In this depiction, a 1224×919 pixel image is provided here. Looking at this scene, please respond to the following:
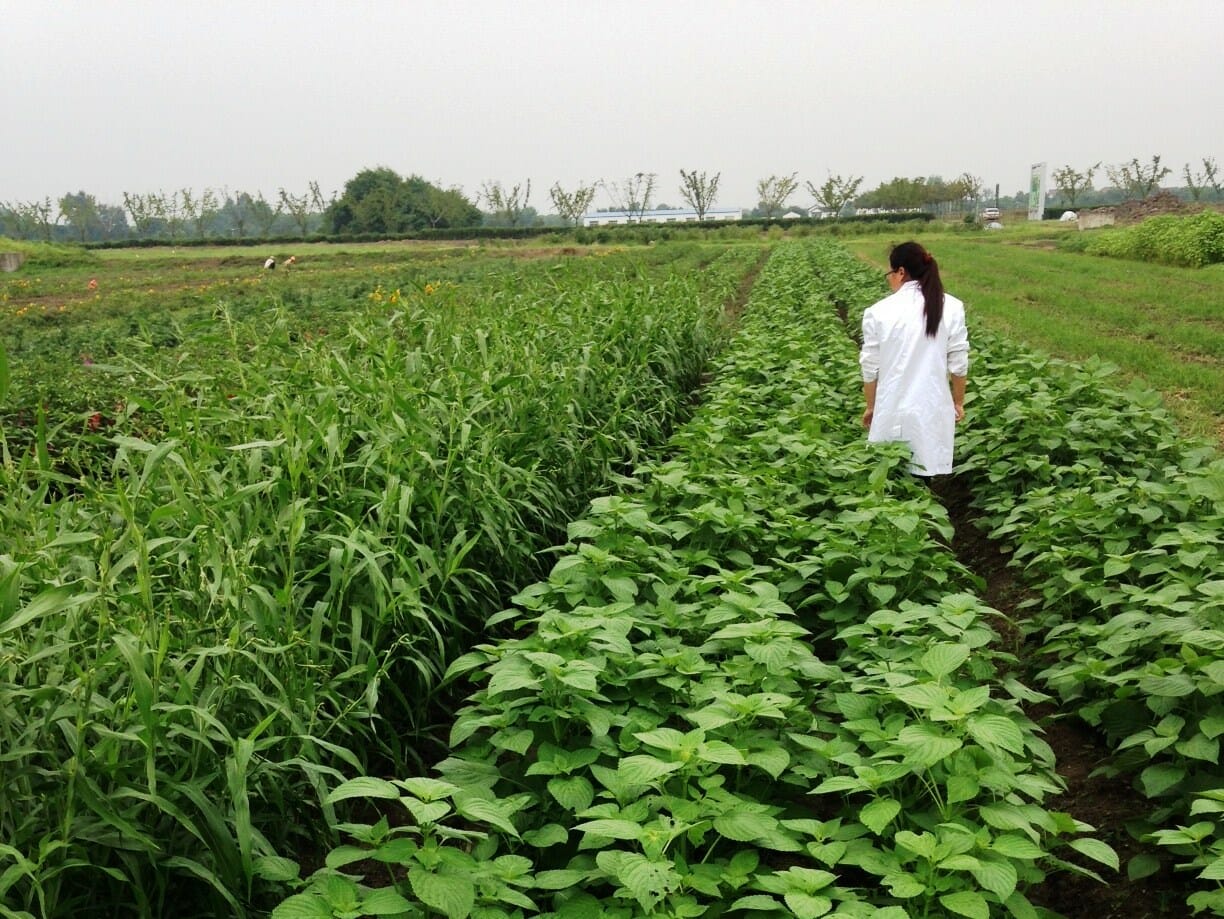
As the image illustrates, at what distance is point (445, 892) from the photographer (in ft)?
5.73

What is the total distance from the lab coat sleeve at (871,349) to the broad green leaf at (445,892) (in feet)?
12.7

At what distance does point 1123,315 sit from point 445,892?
14.3m

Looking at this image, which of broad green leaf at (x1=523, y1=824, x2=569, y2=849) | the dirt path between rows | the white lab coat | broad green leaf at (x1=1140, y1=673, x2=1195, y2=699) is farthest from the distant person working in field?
broad green leaf at (x1=523, y1=824, x2=569, y2=849)

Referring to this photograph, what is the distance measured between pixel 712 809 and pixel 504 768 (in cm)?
62

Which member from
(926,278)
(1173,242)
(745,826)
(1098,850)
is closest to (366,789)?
(745,826)

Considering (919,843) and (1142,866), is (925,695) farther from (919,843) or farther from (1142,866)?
(1142,866)

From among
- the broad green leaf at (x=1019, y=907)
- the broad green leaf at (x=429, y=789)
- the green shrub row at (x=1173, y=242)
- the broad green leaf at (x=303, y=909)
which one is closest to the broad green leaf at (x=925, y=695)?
the broad green leaf at (x=1019, y=907)

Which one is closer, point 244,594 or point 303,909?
point 303,909

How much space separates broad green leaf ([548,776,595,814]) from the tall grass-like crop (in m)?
0.52

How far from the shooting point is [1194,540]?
10.9 feet

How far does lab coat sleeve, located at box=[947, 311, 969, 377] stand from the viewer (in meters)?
4.96

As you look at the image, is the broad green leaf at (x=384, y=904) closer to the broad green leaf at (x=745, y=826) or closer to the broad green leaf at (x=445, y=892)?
the broad green leaf at (x=445, y=892)

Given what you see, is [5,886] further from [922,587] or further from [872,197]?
[872,197]

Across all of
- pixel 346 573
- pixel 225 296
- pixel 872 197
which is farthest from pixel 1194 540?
pixel 872 197
